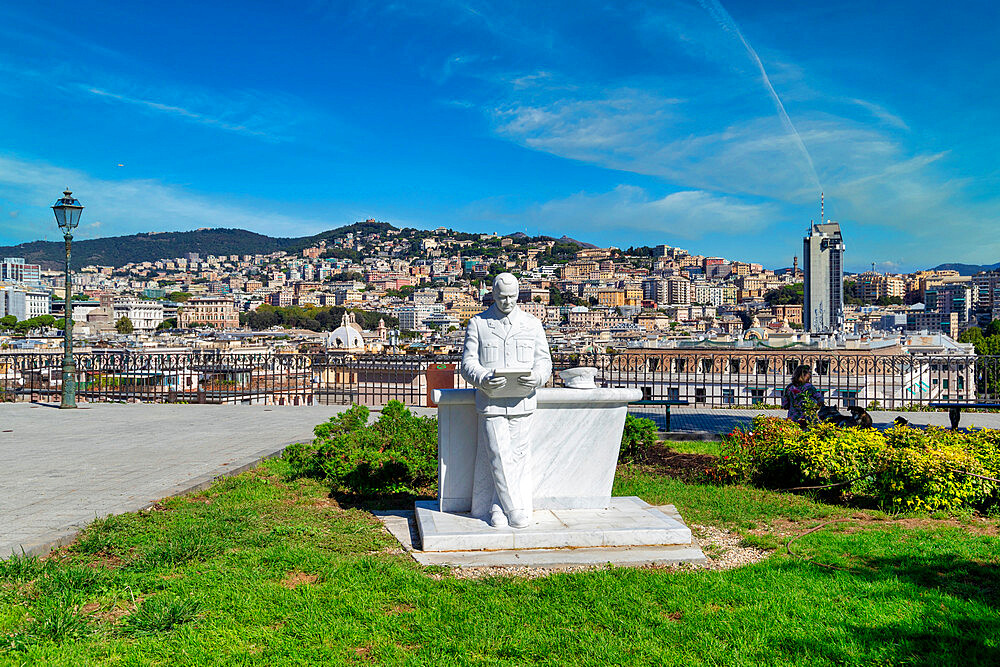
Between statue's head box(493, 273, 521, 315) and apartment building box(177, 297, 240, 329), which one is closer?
statue's head box(493, 273, 521, 315)

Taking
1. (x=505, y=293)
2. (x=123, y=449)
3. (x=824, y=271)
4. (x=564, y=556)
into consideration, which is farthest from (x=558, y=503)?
(x=824, y=271)

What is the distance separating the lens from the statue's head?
4.39 m

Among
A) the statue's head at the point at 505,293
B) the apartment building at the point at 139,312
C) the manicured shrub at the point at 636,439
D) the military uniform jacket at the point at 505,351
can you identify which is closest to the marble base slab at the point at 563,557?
the military uniform jacket at the point at 505,351

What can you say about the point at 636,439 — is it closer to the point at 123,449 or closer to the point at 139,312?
the point at 123,449

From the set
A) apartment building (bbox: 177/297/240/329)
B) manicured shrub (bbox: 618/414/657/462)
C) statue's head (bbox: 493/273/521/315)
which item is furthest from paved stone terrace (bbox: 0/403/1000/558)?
apartment building (bbox: 177/297/240/329)

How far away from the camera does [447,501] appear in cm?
467

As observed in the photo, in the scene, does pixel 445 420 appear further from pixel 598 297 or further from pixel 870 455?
pixel 598 297

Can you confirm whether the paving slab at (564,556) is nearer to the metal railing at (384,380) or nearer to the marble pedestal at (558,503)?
the marble pedestal at (558,503)

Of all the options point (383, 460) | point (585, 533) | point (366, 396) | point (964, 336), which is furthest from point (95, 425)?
point (964, 336)

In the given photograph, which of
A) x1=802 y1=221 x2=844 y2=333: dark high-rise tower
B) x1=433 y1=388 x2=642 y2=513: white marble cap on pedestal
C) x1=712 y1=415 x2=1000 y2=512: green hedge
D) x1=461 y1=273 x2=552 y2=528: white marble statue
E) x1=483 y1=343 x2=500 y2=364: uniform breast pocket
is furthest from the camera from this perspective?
x1=802 y1=221 x2=844 y2=333: dark high-rise tower

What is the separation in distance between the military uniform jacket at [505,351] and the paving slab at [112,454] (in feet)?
8.36

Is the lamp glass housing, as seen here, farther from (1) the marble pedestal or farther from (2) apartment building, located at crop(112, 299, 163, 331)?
(2) apartment building, located at crop(112, 299, 163, 331)

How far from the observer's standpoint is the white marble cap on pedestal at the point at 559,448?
4582mm

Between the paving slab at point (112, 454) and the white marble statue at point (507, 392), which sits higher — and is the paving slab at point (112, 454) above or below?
below
